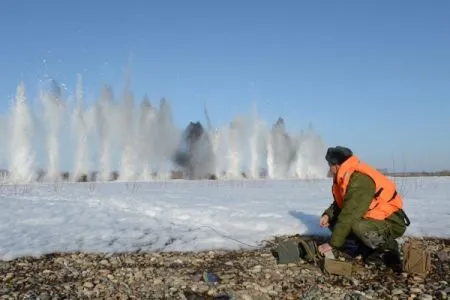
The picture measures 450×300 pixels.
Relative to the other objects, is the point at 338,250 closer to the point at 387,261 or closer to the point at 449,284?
the point at 387,261

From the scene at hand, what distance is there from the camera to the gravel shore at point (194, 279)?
4.62 m

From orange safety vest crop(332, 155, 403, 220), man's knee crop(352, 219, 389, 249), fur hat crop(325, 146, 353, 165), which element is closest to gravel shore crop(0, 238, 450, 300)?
man's knee crop(352, 219, 389, 249)

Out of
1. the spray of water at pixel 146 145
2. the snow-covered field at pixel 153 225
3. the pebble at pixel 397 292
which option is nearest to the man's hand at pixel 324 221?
the snow-covered field at pixel 153 225

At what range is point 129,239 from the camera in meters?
6.80

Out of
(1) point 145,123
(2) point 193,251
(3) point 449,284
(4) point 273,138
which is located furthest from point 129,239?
(4) point 273,138

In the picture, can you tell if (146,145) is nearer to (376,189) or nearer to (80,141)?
(80,141)

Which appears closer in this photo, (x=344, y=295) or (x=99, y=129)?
(x=344, y=295)

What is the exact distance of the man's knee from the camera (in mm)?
5359

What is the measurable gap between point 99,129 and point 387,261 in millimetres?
37301

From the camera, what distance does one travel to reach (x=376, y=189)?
17.8 feet

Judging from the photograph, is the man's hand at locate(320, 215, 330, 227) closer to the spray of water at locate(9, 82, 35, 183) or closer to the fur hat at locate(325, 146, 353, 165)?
the fur hat at locate(325, 146, 353, 165)

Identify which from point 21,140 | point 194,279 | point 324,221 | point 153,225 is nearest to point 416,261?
point 324,221

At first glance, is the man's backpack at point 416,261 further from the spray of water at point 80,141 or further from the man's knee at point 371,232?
the spray of water at point 80,141

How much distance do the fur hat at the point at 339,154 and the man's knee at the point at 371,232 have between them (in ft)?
2.55
